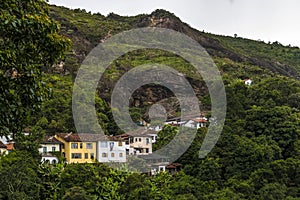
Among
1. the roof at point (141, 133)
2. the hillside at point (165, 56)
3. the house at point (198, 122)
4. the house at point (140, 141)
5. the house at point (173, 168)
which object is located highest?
the hillside at point (165, 56)

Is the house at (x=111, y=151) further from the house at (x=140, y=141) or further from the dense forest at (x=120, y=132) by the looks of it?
the dense forest at (x=120, y=132)

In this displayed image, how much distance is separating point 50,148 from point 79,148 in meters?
1.93

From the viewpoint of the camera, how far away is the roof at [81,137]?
34094 mm

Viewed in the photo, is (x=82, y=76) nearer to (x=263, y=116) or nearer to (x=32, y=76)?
(x=263, y=116)

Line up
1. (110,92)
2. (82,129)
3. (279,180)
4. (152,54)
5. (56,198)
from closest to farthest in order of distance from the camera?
1. (56,198)
2. (279,180)
3. (82,129)
4. (110,92)
5. (152,54)

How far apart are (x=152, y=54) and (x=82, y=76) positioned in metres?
17.2

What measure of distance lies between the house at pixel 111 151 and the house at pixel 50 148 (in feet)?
8.86

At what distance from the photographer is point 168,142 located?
35.4 m

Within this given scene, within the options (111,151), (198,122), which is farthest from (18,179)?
(198,122)

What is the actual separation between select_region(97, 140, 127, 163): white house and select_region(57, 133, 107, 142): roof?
1.57 ft

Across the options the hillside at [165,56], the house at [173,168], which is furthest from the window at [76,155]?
the hillside at [165,56]

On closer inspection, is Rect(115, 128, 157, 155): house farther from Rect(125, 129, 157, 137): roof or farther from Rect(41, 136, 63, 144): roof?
Rect(41, 136, 63, 144): roof

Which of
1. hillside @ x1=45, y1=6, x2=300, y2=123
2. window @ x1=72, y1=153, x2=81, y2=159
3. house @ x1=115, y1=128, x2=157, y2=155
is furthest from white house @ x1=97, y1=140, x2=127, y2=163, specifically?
hillside @ x1=45, y1=6, x2=300, y2=123

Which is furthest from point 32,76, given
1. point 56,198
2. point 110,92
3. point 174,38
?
point 174,38
